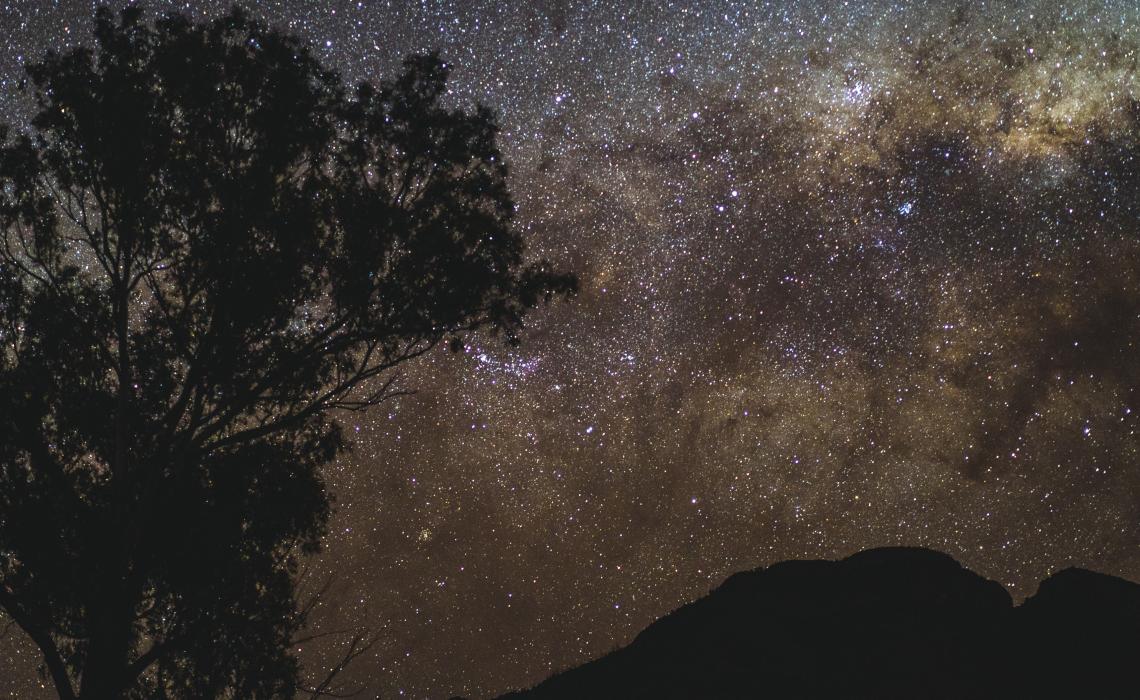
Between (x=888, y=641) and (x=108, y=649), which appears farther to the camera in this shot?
(x=888, y=641)

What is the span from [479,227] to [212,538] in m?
7.37

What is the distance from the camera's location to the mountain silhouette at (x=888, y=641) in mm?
15562

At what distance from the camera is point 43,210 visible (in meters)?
11.1

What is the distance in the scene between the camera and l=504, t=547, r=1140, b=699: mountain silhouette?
1556 centimetres

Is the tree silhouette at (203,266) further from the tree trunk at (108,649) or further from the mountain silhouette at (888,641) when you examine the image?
the mountain silhouette at (888,641)

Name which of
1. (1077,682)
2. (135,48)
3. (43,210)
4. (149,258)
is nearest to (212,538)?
(149,258)

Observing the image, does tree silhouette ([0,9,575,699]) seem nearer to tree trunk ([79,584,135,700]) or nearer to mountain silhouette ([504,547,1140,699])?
tree trunk ([79,584,135,700])

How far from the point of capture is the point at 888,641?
1711 centimetres

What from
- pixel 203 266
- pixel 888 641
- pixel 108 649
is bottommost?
pixel 888 641

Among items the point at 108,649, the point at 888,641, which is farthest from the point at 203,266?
the point at 888,641

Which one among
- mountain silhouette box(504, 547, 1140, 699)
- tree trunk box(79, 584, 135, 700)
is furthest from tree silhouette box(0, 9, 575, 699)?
mountain silhouette box(504, 547, 1140, 699)

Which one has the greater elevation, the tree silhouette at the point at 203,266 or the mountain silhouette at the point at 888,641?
the tree silhouette at the point at 203,266

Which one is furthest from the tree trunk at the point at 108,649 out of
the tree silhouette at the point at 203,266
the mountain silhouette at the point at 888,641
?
the mountain silhouette at the point at 888,641

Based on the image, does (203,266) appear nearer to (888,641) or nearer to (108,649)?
(108,649)
